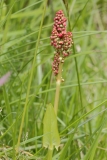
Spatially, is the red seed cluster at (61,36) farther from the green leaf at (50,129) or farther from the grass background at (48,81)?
the grass background at (48,81)

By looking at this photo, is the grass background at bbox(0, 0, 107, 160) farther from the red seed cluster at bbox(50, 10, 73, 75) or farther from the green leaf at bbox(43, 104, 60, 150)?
the red seed cluster at bbox(50, 10, 73, 75)

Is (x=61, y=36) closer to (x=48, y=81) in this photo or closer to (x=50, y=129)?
(x=50, y=129)

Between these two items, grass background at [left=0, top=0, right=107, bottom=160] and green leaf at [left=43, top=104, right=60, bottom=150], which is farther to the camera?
grass background at [left=0, top=0, right=107, bottom=160]

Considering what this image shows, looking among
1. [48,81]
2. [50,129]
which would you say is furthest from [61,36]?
[48,81]

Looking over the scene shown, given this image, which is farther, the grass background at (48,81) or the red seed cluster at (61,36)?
the grass background at (48,81)

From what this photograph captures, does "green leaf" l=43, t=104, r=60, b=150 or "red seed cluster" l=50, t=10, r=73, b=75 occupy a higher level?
"red seed cluster" l=50, t=10, r=73, b=75

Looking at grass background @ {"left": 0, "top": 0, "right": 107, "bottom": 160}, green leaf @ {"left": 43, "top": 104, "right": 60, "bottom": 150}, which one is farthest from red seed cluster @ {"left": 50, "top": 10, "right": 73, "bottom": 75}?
grass background @ {"left": 0, "top": 0, "right": 107, "bottom": 160}

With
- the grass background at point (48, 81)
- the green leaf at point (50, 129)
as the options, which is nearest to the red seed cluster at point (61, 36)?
the green leaf at point (50, 129)
